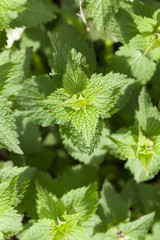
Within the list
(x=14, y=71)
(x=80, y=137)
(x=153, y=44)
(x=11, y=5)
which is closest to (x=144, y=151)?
(x=80, y=137)

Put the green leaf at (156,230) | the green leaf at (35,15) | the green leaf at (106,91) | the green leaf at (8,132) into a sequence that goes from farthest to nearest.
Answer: the green leaf at (156,230) < the green leaf at (35,15) < the green leaf at (106,91) < the green leaf at (8,132)

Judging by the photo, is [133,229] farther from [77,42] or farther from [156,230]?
[77,42]

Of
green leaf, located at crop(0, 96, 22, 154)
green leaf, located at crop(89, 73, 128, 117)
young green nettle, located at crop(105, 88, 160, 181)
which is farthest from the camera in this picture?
young green nettle, located at crop(105, 88, 160, 181)

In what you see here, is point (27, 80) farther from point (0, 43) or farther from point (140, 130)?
point (140, 130)

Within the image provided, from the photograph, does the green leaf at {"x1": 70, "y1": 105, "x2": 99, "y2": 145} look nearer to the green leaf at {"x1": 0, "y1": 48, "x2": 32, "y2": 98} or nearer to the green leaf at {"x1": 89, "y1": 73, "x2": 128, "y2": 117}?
the green leaf at {"x1": 89, "y1": 73, "x2": 128, "y2": 117}

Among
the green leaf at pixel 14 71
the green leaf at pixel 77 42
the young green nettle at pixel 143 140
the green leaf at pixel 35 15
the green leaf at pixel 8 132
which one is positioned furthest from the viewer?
the green leaf at pixel 77 42

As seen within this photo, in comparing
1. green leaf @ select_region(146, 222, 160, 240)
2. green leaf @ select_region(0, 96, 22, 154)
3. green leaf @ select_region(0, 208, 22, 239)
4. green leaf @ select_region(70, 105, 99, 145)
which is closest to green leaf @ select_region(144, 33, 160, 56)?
green leaf @ select_region(70, 105, 99, 145)

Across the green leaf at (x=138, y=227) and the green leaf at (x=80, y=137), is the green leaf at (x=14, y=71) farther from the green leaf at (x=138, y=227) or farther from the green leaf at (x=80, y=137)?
the green leaf at (x=138, y=227)

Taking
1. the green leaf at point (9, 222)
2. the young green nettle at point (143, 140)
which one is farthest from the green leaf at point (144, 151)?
the green leaf at point (9, 222)
